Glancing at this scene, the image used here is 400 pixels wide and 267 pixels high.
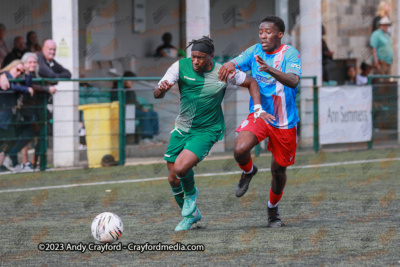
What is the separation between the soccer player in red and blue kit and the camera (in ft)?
25.7

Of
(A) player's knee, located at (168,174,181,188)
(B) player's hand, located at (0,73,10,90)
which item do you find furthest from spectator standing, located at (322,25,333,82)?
(A) player's knee, located at (168,174,181,188)

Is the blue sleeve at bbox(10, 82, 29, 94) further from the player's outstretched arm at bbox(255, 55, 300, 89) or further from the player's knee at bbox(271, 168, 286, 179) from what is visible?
the player's outstretched arm at bbox(255, 55, 300, 89)

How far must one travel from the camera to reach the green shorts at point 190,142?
25.0ft

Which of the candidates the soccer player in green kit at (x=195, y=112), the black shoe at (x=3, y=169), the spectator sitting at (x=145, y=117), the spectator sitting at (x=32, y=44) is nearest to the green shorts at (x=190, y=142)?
the soccer player in green kit at (x=195, y=112)

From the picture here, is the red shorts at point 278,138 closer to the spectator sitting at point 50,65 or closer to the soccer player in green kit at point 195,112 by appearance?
the soccer player in green kit at point 195,112

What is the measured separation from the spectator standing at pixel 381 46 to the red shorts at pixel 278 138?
37.5 feet

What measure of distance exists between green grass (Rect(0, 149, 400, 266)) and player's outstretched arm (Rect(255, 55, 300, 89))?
4.74 ft

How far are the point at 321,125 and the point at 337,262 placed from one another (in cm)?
1079

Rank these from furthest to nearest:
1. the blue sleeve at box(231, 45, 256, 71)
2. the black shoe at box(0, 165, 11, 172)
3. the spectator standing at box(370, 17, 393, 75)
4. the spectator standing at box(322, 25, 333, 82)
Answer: the spectator standing at box(370, 17, 393, 75) → the spectator standing at box(322, 25, 333, 82) → the black shoe at box(0, 165, 11, 172) → the blue sleeve at box(231, 45, 256, 71)

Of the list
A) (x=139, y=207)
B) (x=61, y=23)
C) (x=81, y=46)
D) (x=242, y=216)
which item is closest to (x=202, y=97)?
(x=242, y=216)

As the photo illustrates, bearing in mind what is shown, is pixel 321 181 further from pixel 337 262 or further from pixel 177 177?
pixel 337 262

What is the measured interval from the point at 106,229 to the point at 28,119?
7.26 m

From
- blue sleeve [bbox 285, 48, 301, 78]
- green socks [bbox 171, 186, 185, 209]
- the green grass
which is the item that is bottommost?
the green grass

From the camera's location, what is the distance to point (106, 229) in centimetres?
671
